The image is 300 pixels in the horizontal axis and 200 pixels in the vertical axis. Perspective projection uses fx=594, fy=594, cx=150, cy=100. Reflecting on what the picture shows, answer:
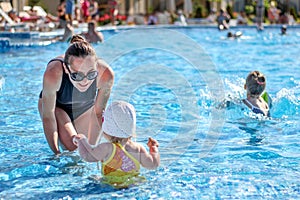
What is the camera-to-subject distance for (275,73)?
9492 millimetres

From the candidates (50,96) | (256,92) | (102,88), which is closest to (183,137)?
(256,92)

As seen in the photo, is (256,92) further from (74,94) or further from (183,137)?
(74,94)

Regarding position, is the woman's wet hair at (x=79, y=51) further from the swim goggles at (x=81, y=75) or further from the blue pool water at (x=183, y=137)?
the blue pool water at (x=183, y=137)

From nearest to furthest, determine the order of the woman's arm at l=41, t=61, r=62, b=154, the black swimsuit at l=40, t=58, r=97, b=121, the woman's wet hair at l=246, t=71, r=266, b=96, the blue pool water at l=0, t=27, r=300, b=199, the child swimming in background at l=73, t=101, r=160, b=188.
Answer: the child swimming in background at l=73, t=101, r=160, b=188 → the blue pool water at l=0, t=27, r=300, b=199 → the woman's arm at l=41, t=61, r=62, b=154 → the black swimsuit at l=40, t=58, r=97, b=121 → the woman's wet hair at l=246, t=71, r=266, b=96

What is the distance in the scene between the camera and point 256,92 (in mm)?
5867

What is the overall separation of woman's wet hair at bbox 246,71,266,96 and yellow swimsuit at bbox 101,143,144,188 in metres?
2.39

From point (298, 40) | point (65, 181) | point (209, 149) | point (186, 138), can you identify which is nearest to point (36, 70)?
point (186, 138)

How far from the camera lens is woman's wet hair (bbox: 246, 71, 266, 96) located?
5.74 meters

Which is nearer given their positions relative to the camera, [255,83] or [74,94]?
[74,94]

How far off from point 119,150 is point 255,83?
262cm

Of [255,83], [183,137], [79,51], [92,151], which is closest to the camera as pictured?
[92,151]

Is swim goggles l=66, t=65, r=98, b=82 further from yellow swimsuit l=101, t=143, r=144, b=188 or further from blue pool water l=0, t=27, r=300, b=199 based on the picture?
blue pool water l=0, t=27, r=300, b=199

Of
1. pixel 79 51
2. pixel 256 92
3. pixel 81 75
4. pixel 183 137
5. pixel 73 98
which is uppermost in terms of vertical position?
pixel 79 51

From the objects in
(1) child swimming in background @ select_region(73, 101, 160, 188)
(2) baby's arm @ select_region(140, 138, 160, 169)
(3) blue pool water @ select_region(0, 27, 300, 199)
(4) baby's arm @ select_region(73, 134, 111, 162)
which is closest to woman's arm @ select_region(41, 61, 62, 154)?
(3) blue pool water @ select_region(0, 27, 300, 199)
